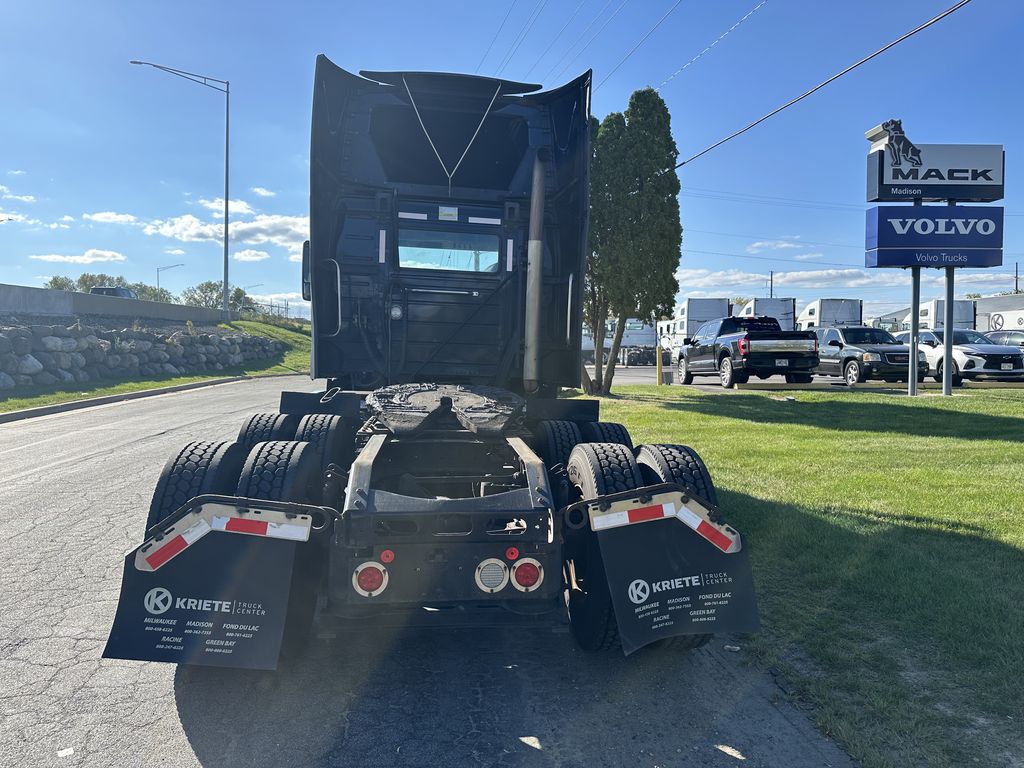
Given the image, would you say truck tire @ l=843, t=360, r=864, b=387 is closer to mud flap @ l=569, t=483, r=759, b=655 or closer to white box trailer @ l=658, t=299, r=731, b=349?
white box trailer @ l=658, t=299, r=731, b=349

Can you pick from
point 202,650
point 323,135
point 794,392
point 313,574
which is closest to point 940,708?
point 313,574

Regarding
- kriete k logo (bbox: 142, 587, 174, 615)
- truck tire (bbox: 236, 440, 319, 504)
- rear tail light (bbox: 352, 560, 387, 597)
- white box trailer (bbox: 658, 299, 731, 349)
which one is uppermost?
white box trailer (bbox: 658, 299, 731, 349)

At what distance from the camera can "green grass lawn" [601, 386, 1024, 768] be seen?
3.18m

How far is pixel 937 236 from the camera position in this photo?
17.9 m

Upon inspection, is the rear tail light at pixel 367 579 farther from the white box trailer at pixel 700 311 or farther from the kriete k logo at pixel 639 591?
the white box trailer at pixel 700 311

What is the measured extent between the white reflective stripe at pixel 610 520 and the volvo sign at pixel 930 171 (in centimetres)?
1764

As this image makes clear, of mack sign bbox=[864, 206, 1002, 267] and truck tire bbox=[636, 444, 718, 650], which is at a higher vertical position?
mack sign bbox=[864, 206, 1002, 267]

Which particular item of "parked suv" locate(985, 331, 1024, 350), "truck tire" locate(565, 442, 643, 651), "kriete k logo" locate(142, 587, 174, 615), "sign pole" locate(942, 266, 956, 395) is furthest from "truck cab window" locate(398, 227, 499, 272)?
"parked suv" locate(985, 331, 1024, 350)

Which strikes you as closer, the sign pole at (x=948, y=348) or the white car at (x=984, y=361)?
the sign pole at (x=948, y=348)

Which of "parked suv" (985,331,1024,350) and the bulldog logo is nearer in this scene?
the bulldog logo

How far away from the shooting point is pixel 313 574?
11.3 ft

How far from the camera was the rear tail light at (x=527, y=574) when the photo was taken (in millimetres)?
3299

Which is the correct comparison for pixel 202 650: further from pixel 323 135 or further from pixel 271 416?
pixel 323 135

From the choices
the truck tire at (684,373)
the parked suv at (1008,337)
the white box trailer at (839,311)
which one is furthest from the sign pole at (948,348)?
the white box trailer at (839,311)
